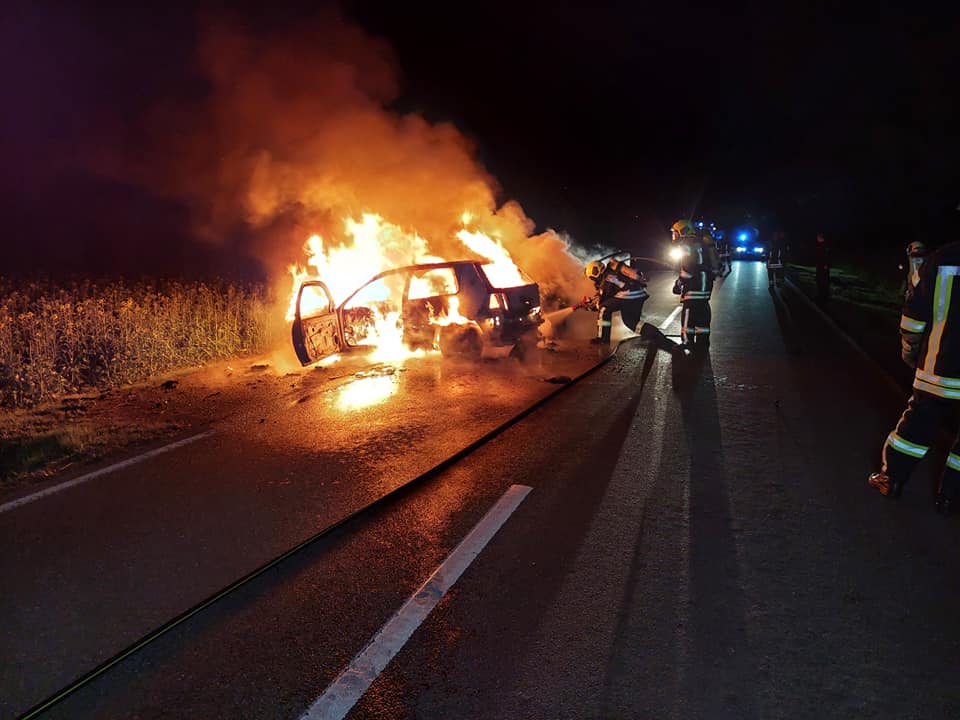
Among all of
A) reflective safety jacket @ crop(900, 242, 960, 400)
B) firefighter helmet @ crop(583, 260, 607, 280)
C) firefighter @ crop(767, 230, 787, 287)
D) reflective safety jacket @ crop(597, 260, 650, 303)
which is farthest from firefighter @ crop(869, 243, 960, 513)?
firefighter @ crop(767, 230, 787, 287)

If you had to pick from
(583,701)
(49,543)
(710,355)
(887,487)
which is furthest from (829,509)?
(710,355)

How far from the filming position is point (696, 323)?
9.81 metres

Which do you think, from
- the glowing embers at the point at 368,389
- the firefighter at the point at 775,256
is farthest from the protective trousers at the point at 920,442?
the firefighter at the point at 775,256

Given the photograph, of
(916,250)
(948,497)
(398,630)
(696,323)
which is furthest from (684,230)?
(398,630)

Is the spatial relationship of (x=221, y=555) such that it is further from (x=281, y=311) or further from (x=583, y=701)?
(x=281, y=311)

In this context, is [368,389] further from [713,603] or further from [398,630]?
Result: [713,603]

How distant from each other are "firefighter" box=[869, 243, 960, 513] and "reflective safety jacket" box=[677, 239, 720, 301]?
18.6 feet

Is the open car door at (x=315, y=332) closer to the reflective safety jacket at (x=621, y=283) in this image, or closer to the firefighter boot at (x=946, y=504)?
the reflective safety jacket at (x=621, y=283)

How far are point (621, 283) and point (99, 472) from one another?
7838 millimetres

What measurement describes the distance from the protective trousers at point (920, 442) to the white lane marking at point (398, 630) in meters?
2.46

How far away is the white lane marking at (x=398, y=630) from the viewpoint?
242 centimetres

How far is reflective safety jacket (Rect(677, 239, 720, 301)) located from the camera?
387 inches

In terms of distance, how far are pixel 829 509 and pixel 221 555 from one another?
360cm

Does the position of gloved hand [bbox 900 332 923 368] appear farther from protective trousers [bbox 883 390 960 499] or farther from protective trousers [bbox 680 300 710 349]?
protective trousers [bbox 680 300 710 349]
